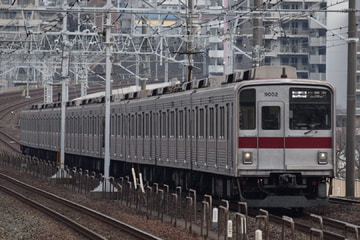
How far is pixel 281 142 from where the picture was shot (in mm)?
21484

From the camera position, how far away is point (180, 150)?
89.6 feet

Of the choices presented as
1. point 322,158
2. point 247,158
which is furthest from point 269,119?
point 322,158

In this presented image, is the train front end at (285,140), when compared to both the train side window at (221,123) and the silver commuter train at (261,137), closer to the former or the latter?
the silver commuter train at (261,137)

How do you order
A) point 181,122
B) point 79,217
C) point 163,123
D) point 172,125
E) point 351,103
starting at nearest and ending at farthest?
point 79,217
point 351,103
point 181,122
point 172,125
point 163,123

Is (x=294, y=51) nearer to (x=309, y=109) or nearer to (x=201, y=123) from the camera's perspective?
(x=201, y=123)

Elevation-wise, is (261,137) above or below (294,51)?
below

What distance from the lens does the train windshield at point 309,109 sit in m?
21.6

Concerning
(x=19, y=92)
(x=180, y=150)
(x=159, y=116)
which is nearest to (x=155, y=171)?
(x=159, y=116)

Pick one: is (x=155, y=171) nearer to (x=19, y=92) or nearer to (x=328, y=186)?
(x=328, y=186)

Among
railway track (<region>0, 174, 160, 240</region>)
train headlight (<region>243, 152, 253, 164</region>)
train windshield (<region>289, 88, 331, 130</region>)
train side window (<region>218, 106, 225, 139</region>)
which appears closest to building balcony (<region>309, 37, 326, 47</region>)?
railway track (<region>0, 174, 160, 240</region>)

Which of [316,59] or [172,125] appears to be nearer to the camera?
[172,125]

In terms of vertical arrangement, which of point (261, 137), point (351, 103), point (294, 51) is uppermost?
point (294, 51)

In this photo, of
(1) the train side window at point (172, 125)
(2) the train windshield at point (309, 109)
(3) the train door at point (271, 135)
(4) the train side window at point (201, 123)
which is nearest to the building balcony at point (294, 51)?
(1) the train side window at point (172, 125)

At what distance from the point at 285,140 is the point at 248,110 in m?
1.05
